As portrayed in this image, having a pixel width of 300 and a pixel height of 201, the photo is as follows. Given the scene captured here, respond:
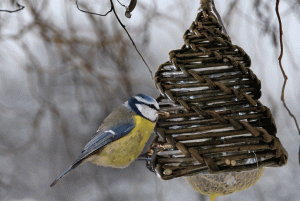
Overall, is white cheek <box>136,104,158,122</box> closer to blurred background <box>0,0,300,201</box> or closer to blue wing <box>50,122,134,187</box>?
blue wing <box>50,122,134,187</box>

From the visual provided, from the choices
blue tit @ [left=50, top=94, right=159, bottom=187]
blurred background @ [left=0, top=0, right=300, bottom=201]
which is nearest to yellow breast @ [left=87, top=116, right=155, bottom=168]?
blue tit @ [left=50, top=94, right=159, bottom=187]

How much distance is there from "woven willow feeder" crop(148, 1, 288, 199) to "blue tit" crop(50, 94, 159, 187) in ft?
0.15

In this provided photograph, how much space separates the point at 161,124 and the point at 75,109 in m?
0.99

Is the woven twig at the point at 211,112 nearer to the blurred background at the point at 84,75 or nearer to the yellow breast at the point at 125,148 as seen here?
the yellow breast at the point at 125,148

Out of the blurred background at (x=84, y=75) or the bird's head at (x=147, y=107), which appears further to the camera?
the blurred background at (x=84, y=75)

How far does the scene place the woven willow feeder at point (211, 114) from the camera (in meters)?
0.56

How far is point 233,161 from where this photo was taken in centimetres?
56

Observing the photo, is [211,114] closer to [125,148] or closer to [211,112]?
[211,112]

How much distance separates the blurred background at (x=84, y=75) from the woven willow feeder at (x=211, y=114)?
735mm

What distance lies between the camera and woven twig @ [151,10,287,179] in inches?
22.0

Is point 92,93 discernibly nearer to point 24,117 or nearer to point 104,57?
point 104,57

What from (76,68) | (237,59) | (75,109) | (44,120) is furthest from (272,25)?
(44,120)

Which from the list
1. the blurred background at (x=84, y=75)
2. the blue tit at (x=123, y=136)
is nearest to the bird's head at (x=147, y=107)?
the blue tit at (x=123, y=136)

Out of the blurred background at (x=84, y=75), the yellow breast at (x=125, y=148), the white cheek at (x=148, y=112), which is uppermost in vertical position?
the white cheek at (x=148, y=112)
